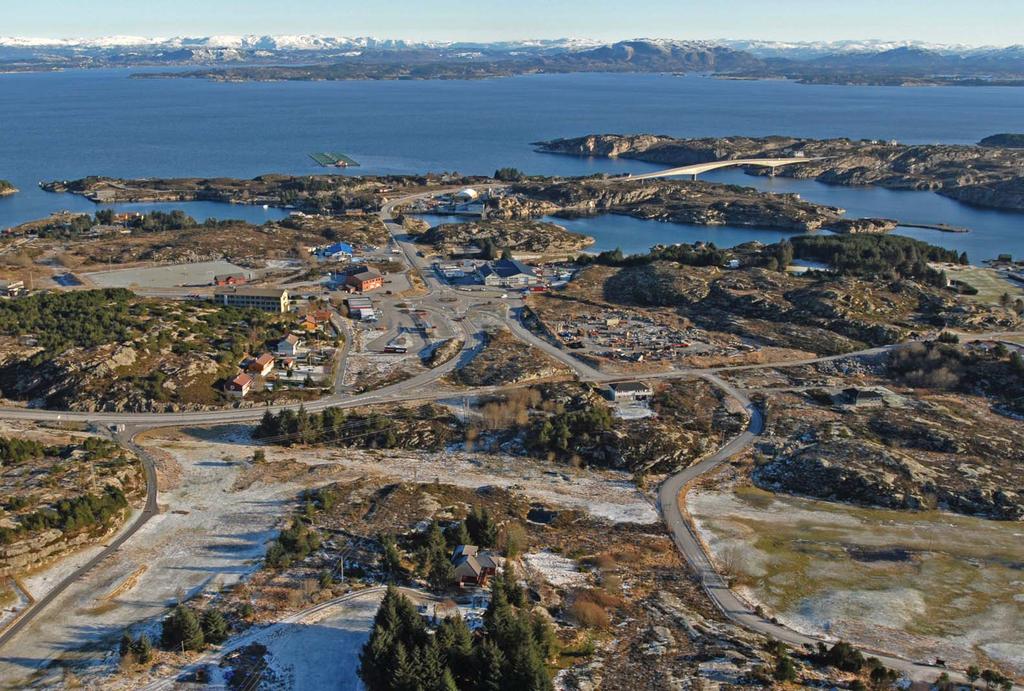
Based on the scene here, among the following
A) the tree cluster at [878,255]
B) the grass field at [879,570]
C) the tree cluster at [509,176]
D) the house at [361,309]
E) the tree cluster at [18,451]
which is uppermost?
the tree cluster at [509,176]

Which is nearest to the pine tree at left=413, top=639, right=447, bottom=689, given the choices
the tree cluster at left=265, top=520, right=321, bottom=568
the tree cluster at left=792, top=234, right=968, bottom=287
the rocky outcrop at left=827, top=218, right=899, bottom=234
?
the tree cluster at left=265, top=520, right=321, bottom=568

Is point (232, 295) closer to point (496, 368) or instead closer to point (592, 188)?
point (496, 368)

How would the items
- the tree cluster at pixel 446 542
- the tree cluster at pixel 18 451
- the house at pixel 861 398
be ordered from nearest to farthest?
1. the tree cluster at pixel 446 542
2. the tree cluster at pixel 18 451
3. the house at pixel 861 398

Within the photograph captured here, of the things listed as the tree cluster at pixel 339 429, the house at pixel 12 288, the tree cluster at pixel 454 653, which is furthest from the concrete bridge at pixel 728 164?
the tree cluster at pixel 454 653

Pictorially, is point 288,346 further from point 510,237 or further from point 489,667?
point 510,237

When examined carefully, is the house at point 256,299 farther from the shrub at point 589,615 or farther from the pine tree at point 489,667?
the pine tree at point 489,667

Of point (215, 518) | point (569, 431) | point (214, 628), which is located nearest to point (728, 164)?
point (569, 431)
